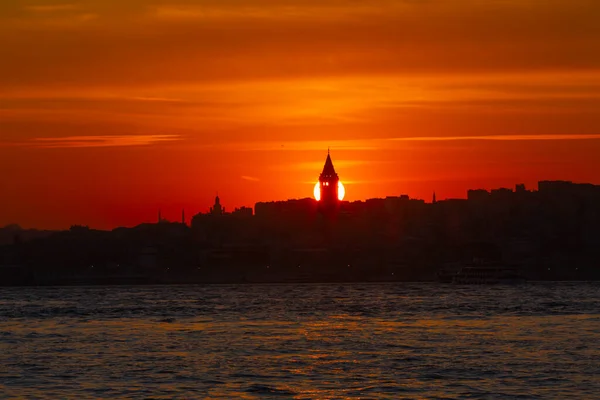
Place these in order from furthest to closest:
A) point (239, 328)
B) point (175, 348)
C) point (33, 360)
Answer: point (239, 328) < point (175, 348) < point (33, 360)

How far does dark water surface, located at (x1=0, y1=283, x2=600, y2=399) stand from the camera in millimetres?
49656

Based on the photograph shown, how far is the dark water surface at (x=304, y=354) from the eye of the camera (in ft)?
163

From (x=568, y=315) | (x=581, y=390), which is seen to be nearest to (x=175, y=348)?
(x=581, y=390)

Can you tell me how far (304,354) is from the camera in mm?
63906

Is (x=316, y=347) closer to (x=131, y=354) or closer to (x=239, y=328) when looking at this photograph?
(x=131, y=354)

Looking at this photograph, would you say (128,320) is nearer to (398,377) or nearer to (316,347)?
(316,347)

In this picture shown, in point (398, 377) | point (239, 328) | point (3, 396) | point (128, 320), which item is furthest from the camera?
point (128, 320)

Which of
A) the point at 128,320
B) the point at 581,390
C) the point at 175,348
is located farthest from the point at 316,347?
the point at 128,320

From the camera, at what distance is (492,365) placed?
57.2 metres

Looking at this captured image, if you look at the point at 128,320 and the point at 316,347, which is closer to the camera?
the point at 316,347

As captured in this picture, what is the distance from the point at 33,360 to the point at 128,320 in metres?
36.3

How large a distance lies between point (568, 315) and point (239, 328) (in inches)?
1169

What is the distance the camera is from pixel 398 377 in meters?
53.0

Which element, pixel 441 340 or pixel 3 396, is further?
pixel 441 340
